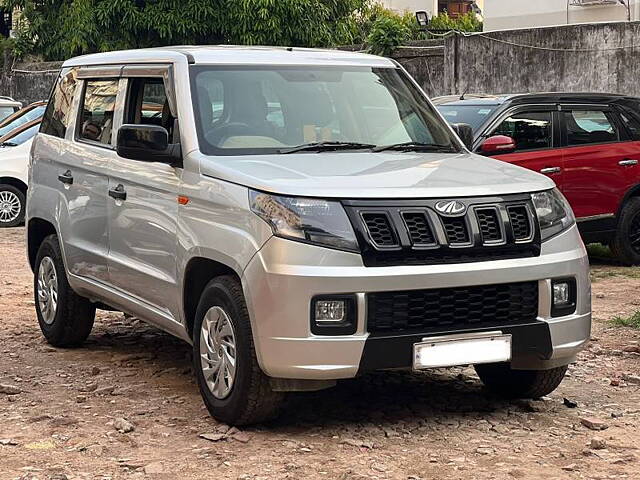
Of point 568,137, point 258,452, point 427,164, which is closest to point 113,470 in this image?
point 258,452

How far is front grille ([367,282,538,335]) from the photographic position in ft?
18.2

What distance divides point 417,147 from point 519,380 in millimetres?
1354

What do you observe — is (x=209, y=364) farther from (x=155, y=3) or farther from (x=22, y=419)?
(x=155, y=3)

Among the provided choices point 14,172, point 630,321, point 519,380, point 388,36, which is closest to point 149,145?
point 519,380

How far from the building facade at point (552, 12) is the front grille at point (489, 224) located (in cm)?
1938

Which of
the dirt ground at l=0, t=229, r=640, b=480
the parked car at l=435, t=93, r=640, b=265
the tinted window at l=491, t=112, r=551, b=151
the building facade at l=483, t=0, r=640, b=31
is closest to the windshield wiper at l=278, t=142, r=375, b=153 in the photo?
the dirt ground at l=0, t=229, r=640, b=480

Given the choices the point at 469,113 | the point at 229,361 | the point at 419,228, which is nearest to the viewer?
the point at 419,228

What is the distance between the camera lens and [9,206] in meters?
16.6

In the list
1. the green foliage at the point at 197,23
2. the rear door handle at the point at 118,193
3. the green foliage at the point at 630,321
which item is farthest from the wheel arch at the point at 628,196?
the green foliage at the point at 197,23

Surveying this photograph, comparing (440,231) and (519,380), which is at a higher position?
(440,231)

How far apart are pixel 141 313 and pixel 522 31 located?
469 inches

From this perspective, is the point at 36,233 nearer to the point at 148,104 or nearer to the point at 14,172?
the point at 148,104

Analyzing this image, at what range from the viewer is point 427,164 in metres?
6.27

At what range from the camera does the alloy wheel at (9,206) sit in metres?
16.6
